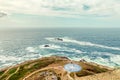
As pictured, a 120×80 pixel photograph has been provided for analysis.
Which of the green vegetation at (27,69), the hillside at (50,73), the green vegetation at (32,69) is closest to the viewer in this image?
the hillside at (50,73)

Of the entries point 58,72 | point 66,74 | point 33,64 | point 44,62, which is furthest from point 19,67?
point 66,74

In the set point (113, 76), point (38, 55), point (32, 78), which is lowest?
point (38, 55)

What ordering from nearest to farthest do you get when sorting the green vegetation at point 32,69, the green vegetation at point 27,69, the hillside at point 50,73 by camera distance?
1. the hillside at point 50,73
2. the green vegetation at point 32,69
3. the green vegetation at point 27,69

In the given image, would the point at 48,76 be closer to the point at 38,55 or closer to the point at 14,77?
the point at 14,77

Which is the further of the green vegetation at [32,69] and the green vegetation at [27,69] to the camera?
the green vegetation at [27,69]

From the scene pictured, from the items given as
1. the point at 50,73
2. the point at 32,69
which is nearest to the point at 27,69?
the point at 32,69

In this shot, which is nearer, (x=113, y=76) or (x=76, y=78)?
(x=113, y=76)

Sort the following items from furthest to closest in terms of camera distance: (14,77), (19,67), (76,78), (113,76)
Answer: (19,67)
(14,77)
(76,78)
(113,76)

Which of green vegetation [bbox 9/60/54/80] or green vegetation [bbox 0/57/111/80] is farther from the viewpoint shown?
green vegetation [bbox 9/60/54/80]

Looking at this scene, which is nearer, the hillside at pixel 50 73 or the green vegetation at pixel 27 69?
the hillside at pixel 50 73

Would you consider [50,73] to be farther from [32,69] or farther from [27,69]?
[27,69]

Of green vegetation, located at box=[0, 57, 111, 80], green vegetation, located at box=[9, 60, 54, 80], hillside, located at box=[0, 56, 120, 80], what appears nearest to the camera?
hillside, located at box=[0, 56, 120, 80]
